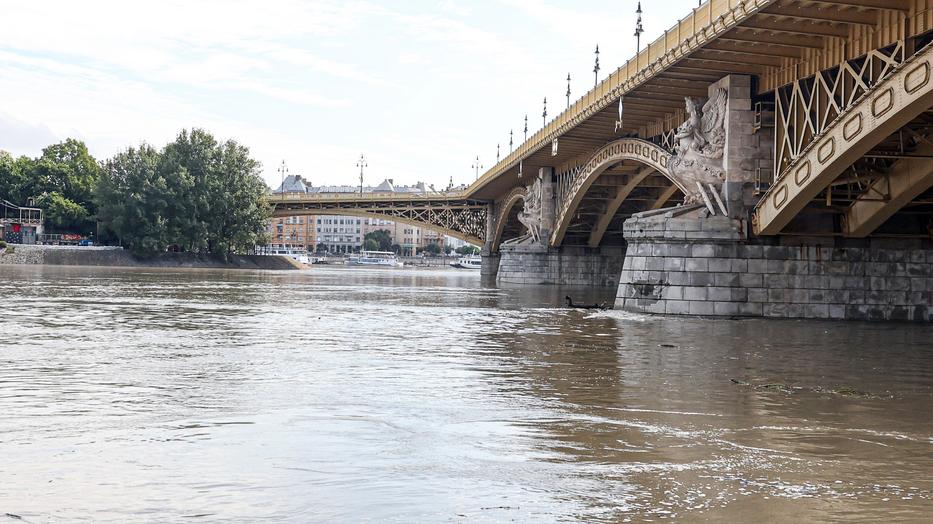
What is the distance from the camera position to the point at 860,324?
26359mm

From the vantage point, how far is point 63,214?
10988cm

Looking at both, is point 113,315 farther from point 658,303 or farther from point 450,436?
point 450,436

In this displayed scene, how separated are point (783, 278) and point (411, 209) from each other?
77.1m

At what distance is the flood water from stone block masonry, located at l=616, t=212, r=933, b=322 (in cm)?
859

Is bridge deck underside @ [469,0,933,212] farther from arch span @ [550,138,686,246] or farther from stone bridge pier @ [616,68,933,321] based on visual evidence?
stone bridge pier @ [616,68,933,321]

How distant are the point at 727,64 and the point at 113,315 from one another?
17.1m

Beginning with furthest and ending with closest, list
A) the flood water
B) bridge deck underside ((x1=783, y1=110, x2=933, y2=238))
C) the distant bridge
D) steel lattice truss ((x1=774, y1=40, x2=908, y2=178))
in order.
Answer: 1. bridge deck underside ((x1=783, y1=110, x2=933, y2=238))
2. steel lattice truss ((x1=774, y1=40, x2=908, y2=178))
3. the distant bridge
4. the flood water

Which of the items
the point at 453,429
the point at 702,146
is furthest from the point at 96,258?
the point at 453,429

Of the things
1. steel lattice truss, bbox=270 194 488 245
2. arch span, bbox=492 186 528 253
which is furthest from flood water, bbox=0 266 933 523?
steel lattice truss, bbox=270 194 488 245

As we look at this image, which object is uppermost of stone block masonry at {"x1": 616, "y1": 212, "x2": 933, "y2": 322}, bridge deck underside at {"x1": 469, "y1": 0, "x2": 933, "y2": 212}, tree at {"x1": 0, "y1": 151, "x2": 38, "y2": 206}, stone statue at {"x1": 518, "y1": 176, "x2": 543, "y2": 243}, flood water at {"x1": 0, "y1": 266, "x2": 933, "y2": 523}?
tree at {"x1": 0, "y1": 151, "x2": 38, "y2": 206}

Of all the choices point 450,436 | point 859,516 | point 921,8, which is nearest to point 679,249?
point 921,8

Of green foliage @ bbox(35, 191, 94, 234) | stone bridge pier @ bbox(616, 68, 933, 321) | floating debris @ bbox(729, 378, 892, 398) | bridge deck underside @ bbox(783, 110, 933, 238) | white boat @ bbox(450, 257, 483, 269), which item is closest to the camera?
floating debris @ bbox(729, 378, 892, 398)

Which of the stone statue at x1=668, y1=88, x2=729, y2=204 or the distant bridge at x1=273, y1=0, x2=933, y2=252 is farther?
the stone statue at x1=668, y1=88, x2=729, y2=204

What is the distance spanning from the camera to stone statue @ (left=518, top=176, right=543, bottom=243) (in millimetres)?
64938
